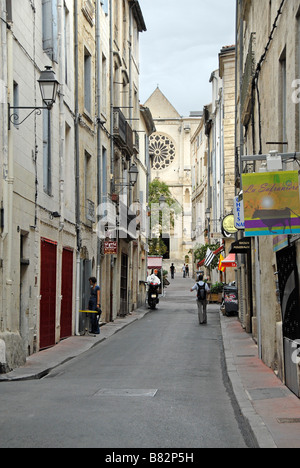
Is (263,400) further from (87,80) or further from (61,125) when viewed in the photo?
(87,80)

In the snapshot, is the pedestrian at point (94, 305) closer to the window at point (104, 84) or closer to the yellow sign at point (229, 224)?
the yellow sign at point (229, 224)

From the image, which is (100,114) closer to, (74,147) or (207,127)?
(74,147)

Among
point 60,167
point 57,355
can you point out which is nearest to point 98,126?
point 60,167

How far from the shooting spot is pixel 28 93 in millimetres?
15484

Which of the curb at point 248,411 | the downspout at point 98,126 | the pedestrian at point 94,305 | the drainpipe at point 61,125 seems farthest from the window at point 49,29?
the curb at point 248,411

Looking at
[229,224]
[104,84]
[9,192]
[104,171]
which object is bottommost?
[9,192]

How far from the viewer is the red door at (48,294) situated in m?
16.8

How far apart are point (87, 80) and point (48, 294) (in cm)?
888

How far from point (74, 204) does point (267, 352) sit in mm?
8805

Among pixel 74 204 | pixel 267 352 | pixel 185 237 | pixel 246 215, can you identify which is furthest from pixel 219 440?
pixel 185 237

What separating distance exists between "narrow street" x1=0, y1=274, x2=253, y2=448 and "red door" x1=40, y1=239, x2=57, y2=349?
42.6 inches

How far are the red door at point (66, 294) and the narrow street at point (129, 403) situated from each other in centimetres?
217

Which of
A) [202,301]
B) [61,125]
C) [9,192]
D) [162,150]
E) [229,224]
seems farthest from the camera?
[162,150]

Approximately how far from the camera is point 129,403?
9359 millimetres
